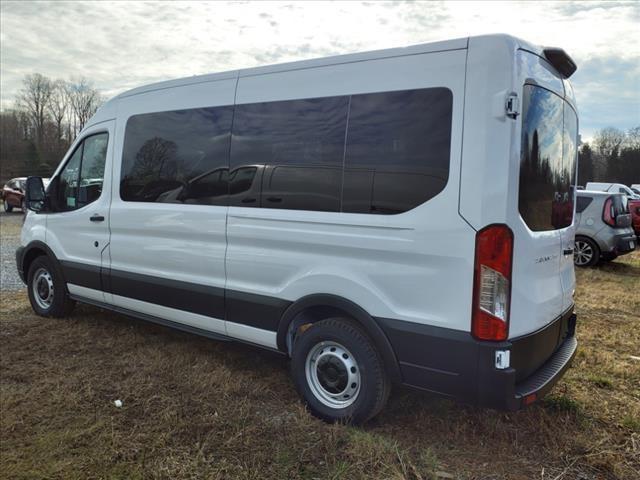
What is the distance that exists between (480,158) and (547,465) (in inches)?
71.2

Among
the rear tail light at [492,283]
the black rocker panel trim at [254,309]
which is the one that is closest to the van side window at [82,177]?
the black rocker panel trim at [254,309]

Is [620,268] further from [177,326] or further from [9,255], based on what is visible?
[9,255]

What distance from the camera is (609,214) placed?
9719mm

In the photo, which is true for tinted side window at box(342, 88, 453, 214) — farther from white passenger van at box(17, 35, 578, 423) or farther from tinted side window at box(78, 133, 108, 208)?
tinted side window at box(78, 133, 108, 208)

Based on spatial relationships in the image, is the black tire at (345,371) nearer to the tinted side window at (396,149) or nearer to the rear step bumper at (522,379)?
the rear step bumper at (522,379)

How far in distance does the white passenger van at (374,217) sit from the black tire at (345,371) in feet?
0.04

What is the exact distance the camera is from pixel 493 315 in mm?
2674

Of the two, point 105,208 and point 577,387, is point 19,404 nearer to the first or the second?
point 105,208

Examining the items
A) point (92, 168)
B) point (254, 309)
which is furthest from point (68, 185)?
point (254, 309)

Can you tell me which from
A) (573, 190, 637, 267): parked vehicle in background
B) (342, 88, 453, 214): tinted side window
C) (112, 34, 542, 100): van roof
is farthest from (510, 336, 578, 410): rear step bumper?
(573, 190, 637, 267): parked vehicle in background

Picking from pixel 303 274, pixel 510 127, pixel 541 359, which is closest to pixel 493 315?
pixel 541 359

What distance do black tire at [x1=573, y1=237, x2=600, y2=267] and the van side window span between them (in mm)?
8823

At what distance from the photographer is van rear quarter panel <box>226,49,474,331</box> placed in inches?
108

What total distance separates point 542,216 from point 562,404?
1476 millimetres
